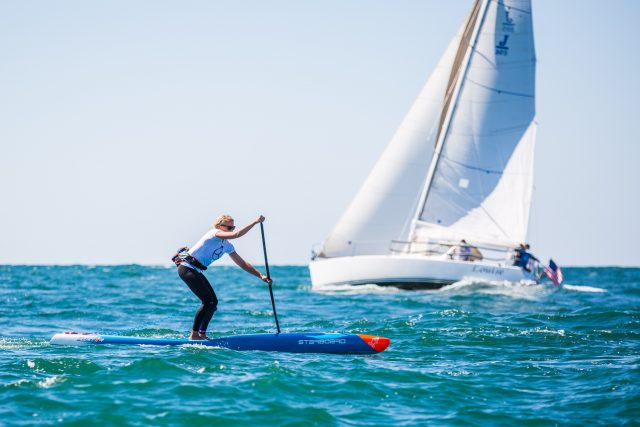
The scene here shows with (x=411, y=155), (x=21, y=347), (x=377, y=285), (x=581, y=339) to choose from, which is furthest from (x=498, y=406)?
(x=411, y=155)

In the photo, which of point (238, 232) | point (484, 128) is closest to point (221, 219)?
point (238, 232)

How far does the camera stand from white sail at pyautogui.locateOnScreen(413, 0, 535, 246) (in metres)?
30.8

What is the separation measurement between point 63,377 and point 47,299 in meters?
15.0

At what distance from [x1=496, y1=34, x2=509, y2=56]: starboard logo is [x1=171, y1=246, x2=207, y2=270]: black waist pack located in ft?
69.5

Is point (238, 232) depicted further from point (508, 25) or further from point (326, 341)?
point (508, 25)

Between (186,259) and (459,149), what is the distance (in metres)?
20.2

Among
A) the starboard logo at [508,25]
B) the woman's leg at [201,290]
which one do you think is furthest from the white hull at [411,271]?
the woman's leg at [201,290]

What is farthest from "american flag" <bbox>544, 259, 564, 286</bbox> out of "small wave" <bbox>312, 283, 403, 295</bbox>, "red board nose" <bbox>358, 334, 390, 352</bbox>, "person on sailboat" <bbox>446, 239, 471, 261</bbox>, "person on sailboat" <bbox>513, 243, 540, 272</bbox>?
"red board nose" <bbox>358, 334, 390, 352</bbox>

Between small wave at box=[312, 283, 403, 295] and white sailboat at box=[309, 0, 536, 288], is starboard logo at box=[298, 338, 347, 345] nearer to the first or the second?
small wave at box=[312, 283, 403, 295]

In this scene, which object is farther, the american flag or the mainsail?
the american flag

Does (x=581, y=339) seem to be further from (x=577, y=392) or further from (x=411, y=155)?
(x=411, y=155)

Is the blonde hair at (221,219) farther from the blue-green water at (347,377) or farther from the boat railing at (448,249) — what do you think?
the boat railing at (448,249)

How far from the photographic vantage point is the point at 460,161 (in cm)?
3084

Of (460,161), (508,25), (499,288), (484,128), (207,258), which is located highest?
(508,25)
